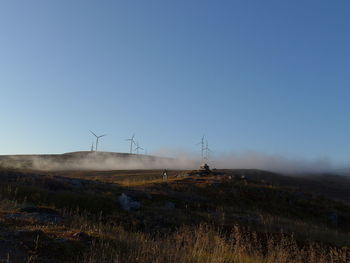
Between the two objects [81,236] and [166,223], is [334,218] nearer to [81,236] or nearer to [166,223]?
[166,223]

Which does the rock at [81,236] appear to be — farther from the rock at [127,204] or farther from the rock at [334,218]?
the rock at [334,218]

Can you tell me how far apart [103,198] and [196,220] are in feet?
20.4

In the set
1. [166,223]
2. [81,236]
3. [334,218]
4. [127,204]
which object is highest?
[81,236]

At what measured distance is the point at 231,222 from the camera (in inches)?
814

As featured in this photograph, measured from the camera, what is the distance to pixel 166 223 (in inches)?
680

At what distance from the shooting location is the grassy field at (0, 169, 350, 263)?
739 cm

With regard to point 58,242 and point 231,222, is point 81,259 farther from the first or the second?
point 231,222

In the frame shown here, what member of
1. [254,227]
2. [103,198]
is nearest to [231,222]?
[254,227]

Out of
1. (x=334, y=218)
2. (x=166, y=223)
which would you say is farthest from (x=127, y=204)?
(x=334, y=218)

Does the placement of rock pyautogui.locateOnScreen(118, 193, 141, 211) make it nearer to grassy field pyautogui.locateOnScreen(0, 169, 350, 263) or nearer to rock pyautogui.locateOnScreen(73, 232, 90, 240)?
grassy field pyautogui.locateOnScreen(0, 169, 350, 263)

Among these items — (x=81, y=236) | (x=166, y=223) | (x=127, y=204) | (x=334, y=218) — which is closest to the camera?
(x=81, y=236)

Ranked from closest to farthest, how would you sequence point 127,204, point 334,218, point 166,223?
point 166,223, point 127,204, point 334,218

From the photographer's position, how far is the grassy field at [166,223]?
24.2 feet

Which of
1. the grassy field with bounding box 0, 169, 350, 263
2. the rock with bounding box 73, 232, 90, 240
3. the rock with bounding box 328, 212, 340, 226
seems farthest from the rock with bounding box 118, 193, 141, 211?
the rock with bounding box 328, 212, 340, 226
